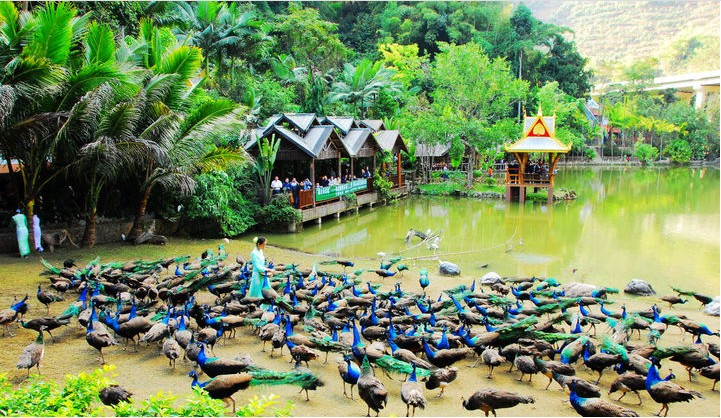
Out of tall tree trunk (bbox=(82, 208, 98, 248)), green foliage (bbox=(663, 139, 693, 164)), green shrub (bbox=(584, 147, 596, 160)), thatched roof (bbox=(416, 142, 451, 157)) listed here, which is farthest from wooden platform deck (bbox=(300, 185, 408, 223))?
green foliage (bbox=(663, 139, 693, 164))

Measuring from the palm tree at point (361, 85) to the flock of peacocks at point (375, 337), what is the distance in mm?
25951

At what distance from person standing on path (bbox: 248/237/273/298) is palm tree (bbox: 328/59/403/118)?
87.9 feet

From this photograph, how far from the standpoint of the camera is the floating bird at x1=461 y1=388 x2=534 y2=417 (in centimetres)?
589

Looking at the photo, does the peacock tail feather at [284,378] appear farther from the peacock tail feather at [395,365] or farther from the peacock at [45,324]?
the peacock at [45,324]

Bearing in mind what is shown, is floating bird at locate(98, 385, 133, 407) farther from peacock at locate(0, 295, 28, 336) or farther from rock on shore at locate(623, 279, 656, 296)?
rock on shore at locate(623, 279, 656, 296)

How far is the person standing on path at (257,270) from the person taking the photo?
8.88 m

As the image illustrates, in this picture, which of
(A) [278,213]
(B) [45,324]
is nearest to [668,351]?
Result: (B) [45,324]

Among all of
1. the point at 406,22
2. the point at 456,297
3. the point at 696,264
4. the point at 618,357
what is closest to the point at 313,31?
the point at 406,22

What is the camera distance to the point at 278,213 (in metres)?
19.5

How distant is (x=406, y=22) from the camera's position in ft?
168

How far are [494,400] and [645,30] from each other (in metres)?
111

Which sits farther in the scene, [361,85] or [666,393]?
[361,85]

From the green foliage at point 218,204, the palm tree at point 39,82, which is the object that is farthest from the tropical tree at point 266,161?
the palm tree at point 39,82

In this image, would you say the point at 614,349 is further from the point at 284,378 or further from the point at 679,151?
the point at 679,151
